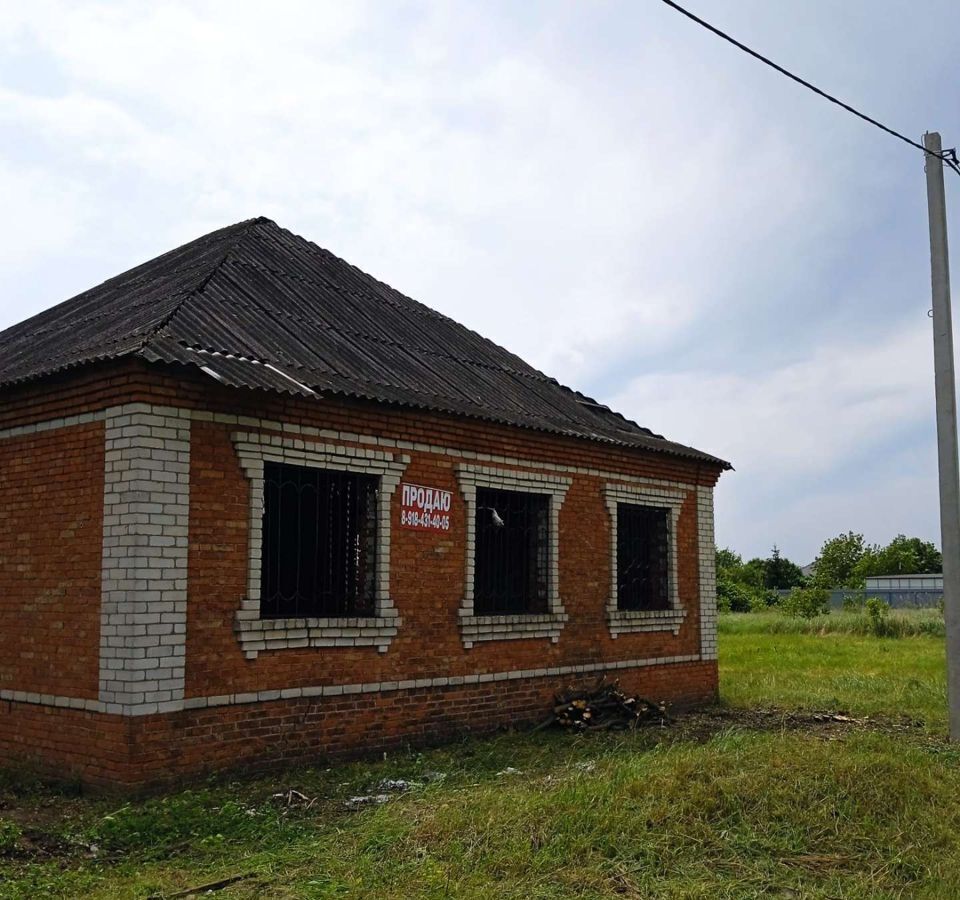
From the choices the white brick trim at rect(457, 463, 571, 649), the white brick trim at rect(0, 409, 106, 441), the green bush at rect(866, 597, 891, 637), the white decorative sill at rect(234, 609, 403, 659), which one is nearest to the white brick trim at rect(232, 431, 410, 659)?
the white decorative sill at rect(234, 609, 403, 659)

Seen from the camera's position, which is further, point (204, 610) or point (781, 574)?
point (781, 574)

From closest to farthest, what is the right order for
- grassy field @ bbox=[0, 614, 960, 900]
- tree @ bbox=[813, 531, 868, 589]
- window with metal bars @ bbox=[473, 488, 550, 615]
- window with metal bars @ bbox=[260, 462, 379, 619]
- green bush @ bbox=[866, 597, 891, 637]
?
grassy field @ bbox=[0, 614, 960, 900] → window with metal bars @ bbox=[260, 462, 379, 619] → window with metal bars @ bbox=[473, 488, 550, 615] → green bush @ bbox=[866, 597, 891, 637] → tree @ bbox=[813, 531, 868, 589]

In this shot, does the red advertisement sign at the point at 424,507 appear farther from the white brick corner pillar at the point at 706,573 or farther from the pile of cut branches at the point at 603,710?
the white brick corner pillar at the point at 706,573

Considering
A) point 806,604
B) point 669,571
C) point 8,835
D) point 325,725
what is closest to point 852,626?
point 806,604

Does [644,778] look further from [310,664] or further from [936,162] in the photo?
[936,162]

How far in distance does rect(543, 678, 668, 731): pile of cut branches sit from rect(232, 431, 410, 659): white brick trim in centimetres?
242

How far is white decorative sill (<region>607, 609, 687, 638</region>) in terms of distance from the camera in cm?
1173

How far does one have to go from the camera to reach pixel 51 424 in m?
8.16

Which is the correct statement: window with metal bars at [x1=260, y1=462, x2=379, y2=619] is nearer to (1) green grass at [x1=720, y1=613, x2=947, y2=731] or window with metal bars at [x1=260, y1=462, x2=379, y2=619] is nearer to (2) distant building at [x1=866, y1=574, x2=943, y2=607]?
(1) green grass at [x1=720, y1=613, x2=947, y2=731]

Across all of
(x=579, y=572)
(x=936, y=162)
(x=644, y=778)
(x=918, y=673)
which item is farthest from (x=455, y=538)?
(x=918, y=673)

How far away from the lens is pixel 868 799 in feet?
20.8

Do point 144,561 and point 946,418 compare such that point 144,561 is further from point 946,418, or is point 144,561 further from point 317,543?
point 946,418

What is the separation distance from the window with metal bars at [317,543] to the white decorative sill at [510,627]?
119 cm

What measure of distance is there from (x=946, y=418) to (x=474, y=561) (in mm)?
4587
